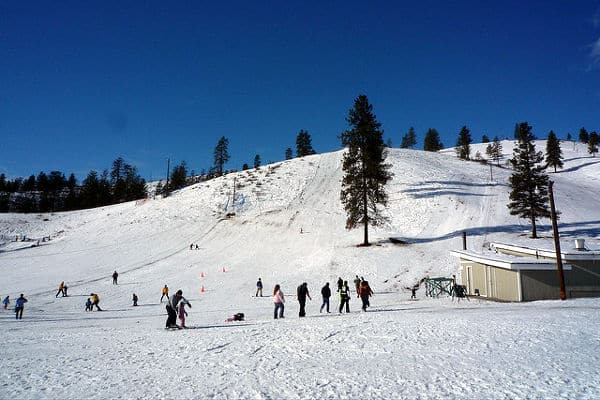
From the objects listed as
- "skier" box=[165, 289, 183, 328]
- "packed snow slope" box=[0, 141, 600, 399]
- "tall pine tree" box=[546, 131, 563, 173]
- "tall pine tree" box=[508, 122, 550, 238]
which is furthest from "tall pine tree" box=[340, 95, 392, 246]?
"tall pine tree" box=[546, 131, 563, 173]

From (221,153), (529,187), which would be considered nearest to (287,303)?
(529,187)

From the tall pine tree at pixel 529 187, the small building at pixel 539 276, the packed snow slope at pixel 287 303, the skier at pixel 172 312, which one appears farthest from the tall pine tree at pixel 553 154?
the skier at pixel 172 312

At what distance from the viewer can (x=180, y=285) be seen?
32.2m

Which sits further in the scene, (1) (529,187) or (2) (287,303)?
(1) (529,187)

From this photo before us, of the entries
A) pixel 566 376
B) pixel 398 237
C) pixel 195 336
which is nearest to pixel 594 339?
pixel 566 376

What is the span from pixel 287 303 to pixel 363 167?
20285 mm

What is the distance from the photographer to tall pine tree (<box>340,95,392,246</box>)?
128ft

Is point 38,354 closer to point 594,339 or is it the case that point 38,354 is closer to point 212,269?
point 594,339

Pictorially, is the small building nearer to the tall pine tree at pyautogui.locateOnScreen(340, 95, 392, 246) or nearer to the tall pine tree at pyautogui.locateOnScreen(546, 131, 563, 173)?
the tall pine tree at pyautogui.locateOnScreen(340, 95, 392, 246)

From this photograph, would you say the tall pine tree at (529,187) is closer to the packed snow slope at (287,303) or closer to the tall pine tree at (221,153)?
the packed snow slope at (287,303)

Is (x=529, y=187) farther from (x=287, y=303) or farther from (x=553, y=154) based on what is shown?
(x=553, y=154)

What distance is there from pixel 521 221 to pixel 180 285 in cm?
3894

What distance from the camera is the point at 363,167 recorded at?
131 ft

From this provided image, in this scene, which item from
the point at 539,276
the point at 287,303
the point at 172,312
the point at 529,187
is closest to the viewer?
the point at 172,312
